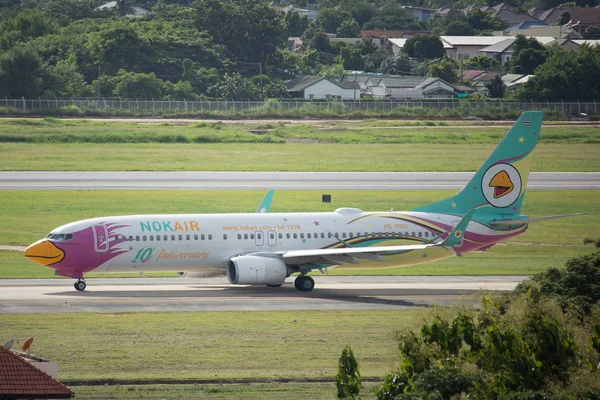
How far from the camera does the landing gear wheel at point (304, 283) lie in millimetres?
49719

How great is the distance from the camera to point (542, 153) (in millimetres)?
111000

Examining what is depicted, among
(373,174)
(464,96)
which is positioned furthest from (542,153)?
(464,96)

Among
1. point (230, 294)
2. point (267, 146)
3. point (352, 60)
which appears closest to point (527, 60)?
point (352, 60)

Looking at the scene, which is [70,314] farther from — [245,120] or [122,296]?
[245,120]

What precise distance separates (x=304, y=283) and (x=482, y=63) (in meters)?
153

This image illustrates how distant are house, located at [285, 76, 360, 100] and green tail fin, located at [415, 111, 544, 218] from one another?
104344mm

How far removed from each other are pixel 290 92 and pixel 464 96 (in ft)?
87.1

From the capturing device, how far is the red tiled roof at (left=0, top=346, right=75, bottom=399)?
73.3 ft

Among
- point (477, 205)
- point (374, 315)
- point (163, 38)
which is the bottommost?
point (374, 315)

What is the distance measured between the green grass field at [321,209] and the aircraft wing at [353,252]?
22.0ft

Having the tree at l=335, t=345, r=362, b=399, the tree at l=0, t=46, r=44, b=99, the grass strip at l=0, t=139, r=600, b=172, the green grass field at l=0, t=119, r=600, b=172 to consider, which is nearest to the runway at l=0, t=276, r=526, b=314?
the tree at l=335, t=345, r=362, b=399

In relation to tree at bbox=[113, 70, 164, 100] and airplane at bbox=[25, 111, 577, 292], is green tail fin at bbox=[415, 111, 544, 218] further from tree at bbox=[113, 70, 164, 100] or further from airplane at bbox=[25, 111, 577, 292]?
tree at bbox=[113, 70, 164, 100]

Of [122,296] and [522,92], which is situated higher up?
[522,92]

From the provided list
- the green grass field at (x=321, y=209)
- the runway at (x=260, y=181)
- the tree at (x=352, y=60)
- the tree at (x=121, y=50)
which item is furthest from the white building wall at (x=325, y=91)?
the green grass field at (x=321, y=209)
